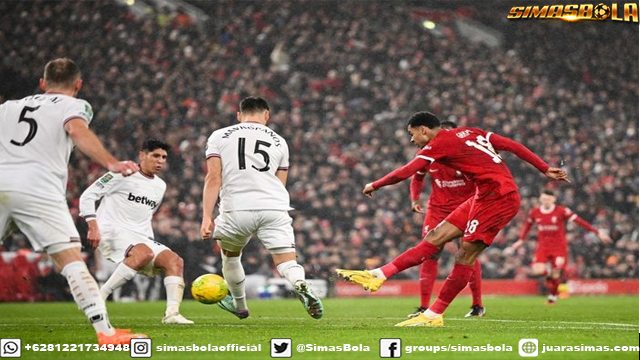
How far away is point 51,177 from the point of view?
6555 mm

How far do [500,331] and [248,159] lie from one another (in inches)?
111

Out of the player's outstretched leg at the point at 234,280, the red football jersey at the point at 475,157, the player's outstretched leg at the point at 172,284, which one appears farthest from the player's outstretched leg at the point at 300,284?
the player's outstretched leg at the point at 172,284

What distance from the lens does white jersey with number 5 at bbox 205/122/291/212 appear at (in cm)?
870

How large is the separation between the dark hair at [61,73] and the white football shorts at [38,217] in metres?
0.88

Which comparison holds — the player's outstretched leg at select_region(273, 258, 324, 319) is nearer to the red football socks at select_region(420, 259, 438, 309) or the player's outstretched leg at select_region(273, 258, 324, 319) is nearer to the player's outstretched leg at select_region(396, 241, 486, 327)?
the player's outstretched leg at select_region(396, 241, 486, 327)

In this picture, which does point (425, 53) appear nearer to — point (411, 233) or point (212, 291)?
point (411, 233)

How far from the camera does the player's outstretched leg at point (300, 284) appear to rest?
834 centimetres

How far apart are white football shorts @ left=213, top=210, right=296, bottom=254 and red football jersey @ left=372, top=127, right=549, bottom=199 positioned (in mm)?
959

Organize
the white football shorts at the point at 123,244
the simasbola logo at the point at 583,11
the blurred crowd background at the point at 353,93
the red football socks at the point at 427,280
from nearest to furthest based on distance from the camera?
the white football shorts at the point at 123,244 < the red football socks at the point at 427,280 < the simasbola logo at the point at 583,11 < the blurred crowd background at the point at 353,93

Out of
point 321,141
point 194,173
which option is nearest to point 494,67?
point 321,141

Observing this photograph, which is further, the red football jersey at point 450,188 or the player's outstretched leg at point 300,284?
the red football jersey at point 450,188

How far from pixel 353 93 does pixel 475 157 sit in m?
19.5

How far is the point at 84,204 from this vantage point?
31.6ft

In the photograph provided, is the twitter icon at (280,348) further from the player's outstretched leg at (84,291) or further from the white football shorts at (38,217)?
the white football shorts at (38,217)
